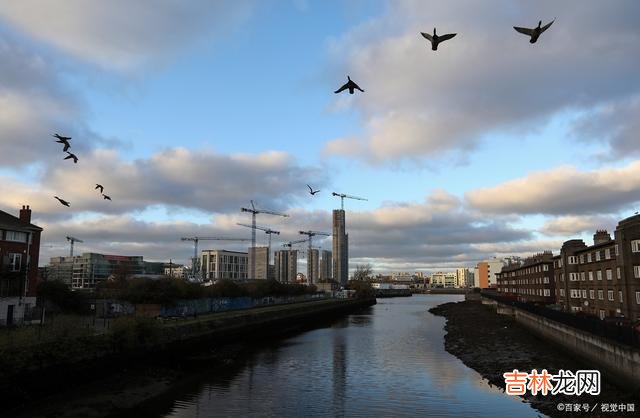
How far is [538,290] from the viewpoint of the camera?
10806 centimetres

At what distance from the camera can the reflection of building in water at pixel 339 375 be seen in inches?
1273

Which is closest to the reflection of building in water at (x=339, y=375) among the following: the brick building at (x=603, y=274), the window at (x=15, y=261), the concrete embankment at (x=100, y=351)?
the concrete embankment at (x=100, y=351)

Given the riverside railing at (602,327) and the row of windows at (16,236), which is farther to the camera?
the row of windows at (16,236)

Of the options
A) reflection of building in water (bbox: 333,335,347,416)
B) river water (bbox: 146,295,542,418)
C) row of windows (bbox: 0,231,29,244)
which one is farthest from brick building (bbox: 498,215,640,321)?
row of windows (bbox: 0,231,29,244)

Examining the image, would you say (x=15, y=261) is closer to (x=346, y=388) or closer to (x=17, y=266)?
(x=17, y=266)

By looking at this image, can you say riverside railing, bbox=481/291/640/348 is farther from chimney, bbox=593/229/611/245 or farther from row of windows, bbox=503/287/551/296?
row of windows, bbox=503/287/551/296

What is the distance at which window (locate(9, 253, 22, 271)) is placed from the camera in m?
54.9

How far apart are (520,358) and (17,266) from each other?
57.0 meters

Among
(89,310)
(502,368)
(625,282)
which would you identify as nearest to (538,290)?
(625,282)

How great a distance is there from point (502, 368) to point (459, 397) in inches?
453

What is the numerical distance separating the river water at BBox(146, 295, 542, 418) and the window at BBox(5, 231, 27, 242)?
3032cm

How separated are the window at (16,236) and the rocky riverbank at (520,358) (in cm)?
5273

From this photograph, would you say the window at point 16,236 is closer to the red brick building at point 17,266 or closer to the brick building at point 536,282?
the red brick building at point 17,266

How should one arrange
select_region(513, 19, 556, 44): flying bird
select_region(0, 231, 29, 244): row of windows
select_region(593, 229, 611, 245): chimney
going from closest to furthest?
1. select_region(513, 19, 556, 44): flying bird
2. select_region(0, 231, 29, 244): row of windows
3. select_region(593, 229, 611, 245): chimney
